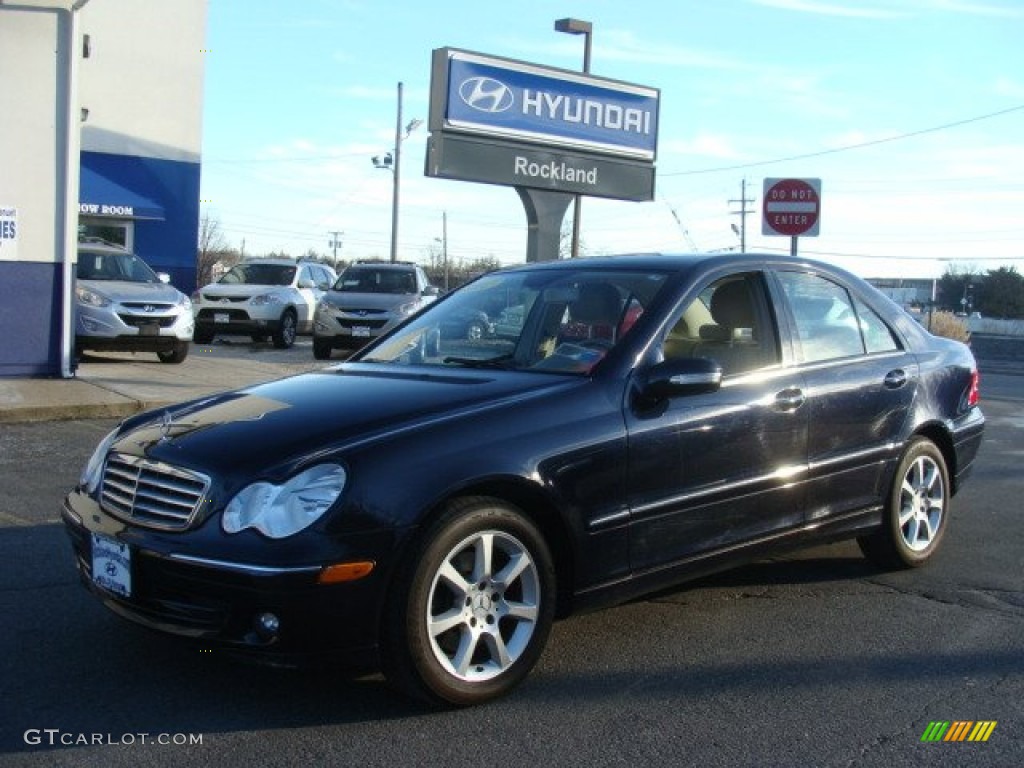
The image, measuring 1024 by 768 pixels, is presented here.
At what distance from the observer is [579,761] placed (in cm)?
353

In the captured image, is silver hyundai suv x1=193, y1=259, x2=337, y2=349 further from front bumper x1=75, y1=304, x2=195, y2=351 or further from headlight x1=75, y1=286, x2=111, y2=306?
headlight x1=75, y1=286, x2=111, y2=306

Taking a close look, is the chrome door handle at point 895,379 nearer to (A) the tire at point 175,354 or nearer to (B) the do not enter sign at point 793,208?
(B) the do not enter sign at point 793,208

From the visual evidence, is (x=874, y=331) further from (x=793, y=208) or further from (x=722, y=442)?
(x=793, y=208)

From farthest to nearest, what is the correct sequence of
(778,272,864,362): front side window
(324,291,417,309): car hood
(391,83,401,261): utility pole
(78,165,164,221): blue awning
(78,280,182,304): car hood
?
1. (391,83,401,261): utility pole
2. (78,165,164,221): blue awning
3. (324,291,417,309): car hood
4. (78,280,182,304): car hood
5. (778,272,864,362): front side window

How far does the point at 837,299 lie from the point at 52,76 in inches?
390

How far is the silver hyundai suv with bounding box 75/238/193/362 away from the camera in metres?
14.0

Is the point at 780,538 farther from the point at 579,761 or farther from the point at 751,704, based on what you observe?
the point at 579,761

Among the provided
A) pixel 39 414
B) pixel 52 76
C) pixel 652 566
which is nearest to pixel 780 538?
pixel 652 566

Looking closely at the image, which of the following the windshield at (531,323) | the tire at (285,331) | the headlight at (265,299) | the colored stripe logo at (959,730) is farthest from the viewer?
the tire at (285,331)

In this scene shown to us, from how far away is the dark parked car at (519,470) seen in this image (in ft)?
12.1

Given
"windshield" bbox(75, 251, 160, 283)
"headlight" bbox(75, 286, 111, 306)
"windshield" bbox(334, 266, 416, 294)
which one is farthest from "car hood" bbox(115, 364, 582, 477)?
"windshield" bbox(334, 266, 416, 294)

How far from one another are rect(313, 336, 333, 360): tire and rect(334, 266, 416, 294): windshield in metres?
1.08

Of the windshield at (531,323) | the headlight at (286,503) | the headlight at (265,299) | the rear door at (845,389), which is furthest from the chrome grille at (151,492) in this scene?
the headlight at (265,299)

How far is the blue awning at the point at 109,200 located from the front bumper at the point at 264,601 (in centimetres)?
2126
